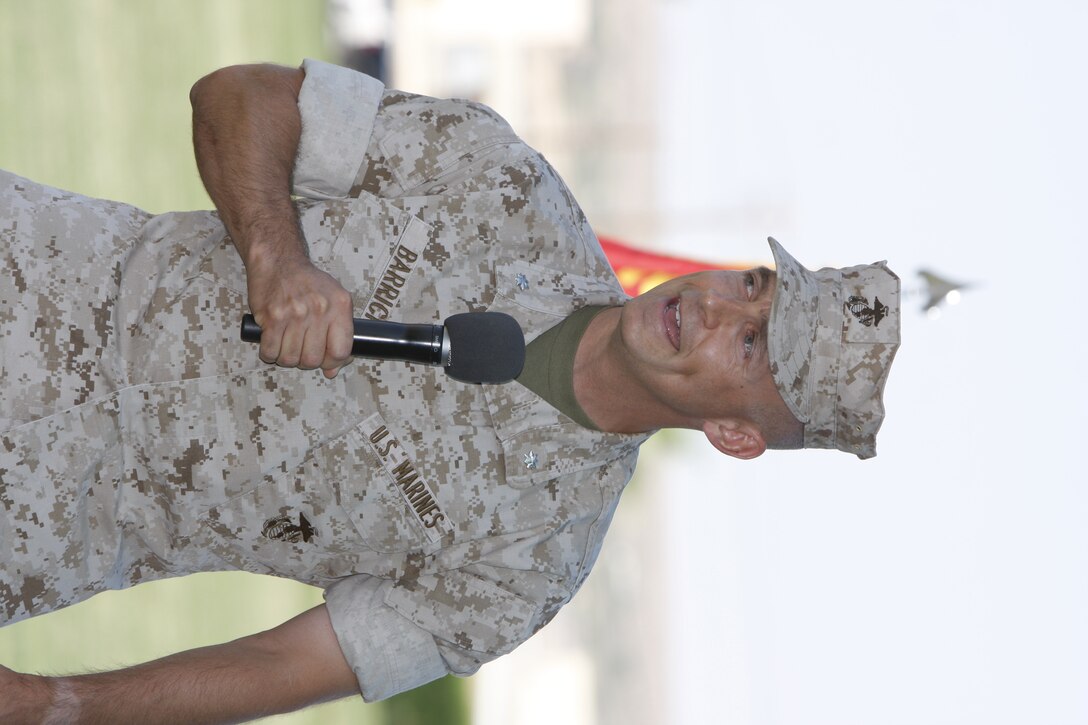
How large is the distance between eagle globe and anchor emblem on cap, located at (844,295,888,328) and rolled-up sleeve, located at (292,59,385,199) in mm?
1562

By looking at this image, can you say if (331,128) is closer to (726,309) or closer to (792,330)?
(726,309)

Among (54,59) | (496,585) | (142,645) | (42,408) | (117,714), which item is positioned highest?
(54,59)

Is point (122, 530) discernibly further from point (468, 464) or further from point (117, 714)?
A: point (468, 464)

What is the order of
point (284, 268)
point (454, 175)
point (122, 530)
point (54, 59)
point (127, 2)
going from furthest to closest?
1. point (127, 2)
2. point (54, 59)
3. point (454, 175)
4. point (122, 530)
5. point (284, 268)

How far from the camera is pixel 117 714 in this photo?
7.76 feet

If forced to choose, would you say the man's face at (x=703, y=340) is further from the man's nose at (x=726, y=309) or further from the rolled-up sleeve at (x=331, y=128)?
the rolled-up sleeve at (x=331, y=128)

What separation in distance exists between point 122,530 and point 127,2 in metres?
6.72

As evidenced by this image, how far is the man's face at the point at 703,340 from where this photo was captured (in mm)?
2895

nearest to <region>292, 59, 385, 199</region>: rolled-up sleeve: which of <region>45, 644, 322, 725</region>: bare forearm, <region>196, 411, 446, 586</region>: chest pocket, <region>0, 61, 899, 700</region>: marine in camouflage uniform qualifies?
<region>0, 61, 899, 700</region>: marine in camouflage uniform

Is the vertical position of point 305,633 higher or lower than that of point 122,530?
lower

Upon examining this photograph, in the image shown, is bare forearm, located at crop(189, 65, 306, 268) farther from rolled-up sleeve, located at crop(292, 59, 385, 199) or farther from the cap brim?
the cap brim

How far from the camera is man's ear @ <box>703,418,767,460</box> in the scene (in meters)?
3.20

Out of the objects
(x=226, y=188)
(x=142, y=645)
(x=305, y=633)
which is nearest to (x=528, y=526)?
(x=305, y=633)

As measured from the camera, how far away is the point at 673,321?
2994 mm
